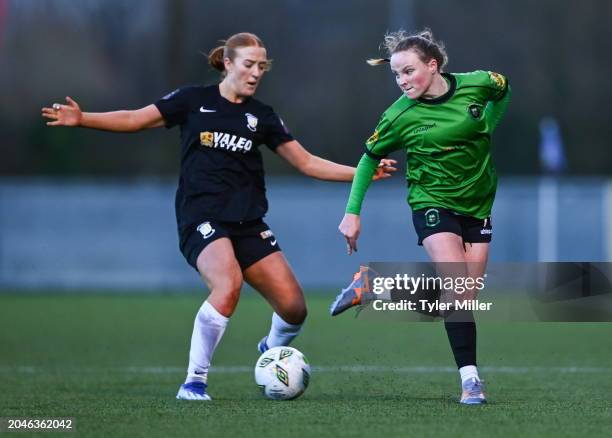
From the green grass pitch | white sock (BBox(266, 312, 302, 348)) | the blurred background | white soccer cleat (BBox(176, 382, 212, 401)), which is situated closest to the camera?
the green grass pitch

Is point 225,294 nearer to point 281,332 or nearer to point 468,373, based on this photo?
point 281,332

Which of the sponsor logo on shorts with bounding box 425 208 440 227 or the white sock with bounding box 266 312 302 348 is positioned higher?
the sponsor logo on shorts with bounding box 425 208 440 227

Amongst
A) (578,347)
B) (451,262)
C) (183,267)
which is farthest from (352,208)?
(183,267)

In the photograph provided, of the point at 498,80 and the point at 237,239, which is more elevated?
the point at 498,80

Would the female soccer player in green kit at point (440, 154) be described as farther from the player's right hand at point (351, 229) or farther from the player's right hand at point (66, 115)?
the player's right hand at point (66, 115)

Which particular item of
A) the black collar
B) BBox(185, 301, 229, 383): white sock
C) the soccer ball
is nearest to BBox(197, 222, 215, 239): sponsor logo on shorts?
BBox(185, 301, 229, 383): white sock

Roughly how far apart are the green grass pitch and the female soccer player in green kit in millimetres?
761

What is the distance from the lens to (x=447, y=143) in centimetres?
695

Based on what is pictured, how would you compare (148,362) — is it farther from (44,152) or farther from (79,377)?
(44,152)

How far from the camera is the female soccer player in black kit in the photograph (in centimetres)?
718

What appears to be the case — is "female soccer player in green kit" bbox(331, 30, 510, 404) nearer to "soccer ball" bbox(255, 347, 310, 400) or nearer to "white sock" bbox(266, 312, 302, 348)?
"soccer ball" bbox(255, 347, 310, 400)

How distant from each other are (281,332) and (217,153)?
3.84ft

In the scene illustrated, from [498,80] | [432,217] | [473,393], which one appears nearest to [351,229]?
[432,217]

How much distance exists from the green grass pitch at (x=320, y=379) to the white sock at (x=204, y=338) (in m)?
0.26
